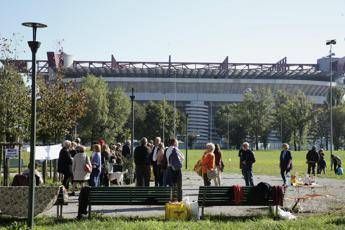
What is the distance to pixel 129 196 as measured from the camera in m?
14.2

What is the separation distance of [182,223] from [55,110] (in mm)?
15070

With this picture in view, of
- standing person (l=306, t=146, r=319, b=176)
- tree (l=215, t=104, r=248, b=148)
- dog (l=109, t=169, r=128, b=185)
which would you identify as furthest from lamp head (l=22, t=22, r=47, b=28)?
tree (l=215, t=104, r=248, b=148)

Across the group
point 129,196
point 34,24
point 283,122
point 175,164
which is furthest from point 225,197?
point 283,122

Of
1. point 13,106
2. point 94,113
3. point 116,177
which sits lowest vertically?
point 116,177

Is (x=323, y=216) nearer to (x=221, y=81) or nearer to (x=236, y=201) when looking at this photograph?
(x=236, y=201)

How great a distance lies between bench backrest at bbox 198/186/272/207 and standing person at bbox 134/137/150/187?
5946 mm

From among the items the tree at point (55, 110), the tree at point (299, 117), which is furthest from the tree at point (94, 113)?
the tree at point (55, 110)

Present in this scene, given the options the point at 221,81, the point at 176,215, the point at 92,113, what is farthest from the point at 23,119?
the point at 221,81

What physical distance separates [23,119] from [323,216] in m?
13.1

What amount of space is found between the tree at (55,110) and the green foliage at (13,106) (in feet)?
5.54

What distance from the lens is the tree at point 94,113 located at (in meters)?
75.0

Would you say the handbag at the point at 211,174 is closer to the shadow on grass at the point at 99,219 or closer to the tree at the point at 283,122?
the shadow on grass at the point at 99,219

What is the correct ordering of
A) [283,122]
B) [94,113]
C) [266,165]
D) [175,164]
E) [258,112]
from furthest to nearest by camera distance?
[283,122], [258,112], [94,113], [266,165], [175,164]

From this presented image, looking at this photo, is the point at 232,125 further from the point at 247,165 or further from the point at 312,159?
the point at 247,165
